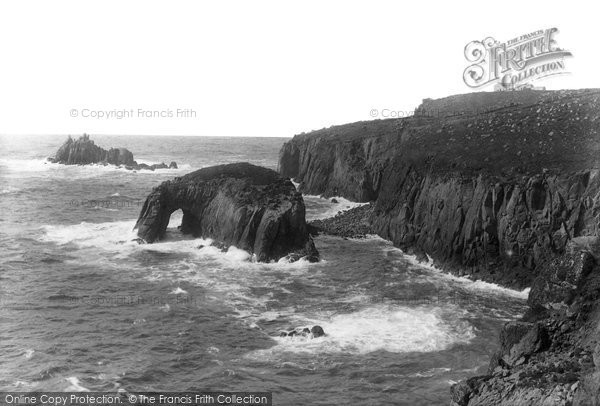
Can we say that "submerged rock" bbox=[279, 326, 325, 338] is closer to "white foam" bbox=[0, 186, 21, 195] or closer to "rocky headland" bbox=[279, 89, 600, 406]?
"rocky headland" bbox=[279, 89, 600, 406]

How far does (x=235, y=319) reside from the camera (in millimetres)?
38062

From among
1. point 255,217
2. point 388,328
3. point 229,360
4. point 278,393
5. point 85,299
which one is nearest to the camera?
point 278,393

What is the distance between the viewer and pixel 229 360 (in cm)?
3170

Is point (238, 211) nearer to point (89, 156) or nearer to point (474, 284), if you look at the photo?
point (474, 284)

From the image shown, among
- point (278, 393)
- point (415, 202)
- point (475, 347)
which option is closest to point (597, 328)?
point (475, 347)

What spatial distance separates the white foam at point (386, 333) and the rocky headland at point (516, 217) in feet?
25.0

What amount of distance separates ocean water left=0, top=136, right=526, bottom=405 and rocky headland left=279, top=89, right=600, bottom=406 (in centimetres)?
384

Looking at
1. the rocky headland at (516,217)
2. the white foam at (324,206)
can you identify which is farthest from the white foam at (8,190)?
the rocky headland at (516,217)

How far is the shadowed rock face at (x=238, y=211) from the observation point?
54.6 meters

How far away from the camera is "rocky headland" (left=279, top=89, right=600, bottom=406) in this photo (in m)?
20.4

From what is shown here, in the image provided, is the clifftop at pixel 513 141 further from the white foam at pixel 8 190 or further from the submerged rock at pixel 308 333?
the white foam at pixel 8 190

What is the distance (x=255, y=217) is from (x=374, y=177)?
126 ft

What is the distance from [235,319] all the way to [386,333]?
11.2 metres

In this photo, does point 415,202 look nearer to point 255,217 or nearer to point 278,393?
point 255,217
